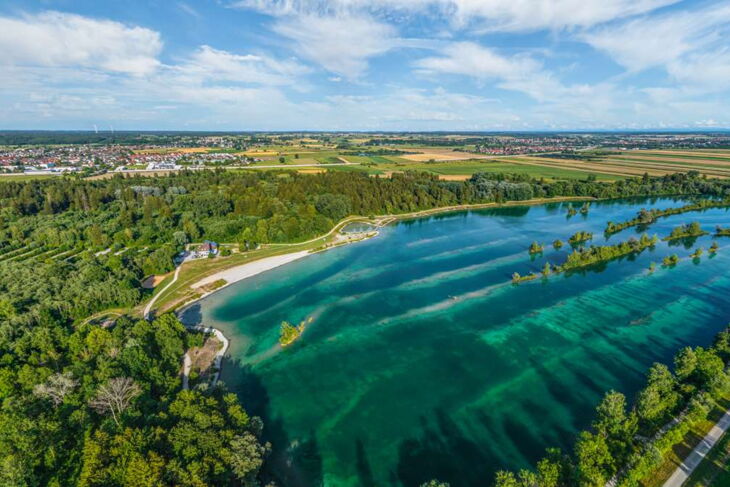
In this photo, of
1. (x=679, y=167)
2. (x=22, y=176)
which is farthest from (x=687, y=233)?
(x=22, y=176)

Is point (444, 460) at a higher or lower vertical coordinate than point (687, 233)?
lower

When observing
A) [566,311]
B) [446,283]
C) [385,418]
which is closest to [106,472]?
[385,418]

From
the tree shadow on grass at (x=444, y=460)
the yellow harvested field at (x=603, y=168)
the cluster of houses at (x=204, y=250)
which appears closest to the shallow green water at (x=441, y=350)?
the tree shadow on grass at (x=444, y=460)

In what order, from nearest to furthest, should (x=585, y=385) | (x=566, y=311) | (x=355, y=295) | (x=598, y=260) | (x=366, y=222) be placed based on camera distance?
(x=585, y=385) < (x=566, y=311) < (x=355, y=295) < (x=598, y=260) < (x=366, y=222)

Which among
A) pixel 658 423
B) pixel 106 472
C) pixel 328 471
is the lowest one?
pixel 328 471

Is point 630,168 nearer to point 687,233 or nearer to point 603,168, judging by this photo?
point 603,168

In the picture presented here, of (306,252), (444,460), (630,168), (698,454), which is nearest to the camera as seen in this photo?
(698,454)

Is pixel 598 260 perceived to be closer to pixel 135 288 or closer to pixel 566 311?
pixel 566 311

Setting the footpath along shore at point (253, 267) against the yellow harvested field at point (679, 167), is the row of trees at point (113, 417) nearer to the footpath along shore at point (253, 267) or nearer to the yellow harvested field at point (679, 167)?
the footpath along shore at point (253, 267)
